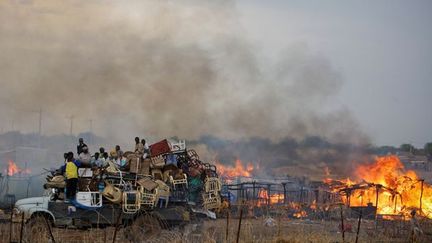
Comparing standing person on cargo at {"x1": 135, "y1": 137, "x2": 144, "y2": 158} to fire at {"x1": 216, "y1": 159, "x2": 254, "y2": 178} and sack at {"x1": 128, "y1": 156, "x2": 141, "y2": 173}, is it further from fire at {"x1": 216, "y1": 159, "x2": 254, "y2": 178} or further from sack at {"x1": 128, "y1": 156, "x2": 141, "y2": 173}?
fire at {"x1": 216, "y1": 159, "x2": 254, "y2": 178}

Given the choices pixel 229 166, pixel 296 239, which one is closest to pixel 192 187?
pixel 296 239

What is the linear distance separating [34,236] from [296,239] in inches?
260

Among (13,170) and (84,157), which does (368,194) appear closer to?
(84,157)

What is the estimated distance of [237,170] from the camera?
48.7 meters

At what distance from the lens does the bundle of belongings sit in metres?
17.2

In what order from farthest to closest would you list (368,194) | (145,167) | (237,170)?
(237,170) → (368,194) → (145,167)

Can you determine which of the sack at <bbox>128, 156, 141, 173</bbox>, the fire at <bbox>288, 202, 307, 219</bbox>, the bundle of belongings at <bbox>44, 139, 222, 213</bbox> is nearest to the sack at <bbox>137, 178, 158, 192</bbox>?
the bundle of belongings at <bbox>44, 139, 222, 213</bbox>

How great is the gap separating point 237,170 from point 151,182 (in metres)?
31.5

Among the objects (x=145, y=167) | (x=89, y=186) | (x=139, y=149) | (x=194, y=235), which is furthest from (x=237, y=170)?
(x=89, y=186)

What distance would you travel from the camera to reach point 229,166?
51062mm

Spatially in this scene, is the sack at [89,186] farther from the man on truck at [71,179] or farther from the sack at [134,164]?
the sack at [134,164]

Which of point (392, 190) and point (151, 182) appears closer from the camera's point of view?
point (151, 182)

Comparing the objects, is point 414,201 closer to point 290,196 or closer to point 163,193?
point 290,196

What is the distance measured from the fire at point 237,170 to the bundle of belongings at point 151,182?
2539 cm
